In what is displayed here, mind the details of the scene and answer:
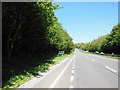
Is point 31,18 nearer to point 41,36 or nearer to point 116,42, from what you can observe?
point 41,36

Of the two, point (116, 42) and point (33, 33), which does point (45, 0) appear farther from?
point (116, 42)

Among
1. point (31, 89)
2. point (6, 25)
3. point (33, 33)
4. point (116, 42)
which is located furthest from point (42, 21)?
point (116, 42)

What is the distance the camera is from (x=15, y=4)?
513 inches

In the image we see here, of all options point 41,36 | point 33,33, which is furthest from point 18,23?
point 41,36

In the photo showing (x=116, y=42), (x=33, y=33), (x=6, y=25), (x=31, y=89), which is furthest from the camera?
(x=116, y=42)

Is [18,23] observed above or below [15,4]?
below

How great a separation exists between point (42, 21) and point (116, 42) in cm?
4158

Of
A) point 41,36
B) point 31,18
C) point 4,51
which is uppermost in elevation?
point 31,18

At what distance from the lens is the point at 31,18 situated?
615 inches

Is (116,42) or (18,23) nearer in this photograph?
(18,23)

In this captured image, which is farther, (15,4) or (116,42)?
(116,42)

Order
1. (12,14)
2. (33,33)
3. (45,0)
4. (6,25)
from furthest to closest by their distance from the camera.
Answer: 1. (33,33)
2. (6,25)
3. (12,14)
4. (45,0)

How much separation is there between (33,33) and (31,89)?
50.3 feet

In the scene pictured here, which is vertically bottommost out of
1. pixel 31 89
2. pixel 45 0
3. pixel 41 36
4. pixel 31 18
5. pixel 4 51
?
pixel 31 89
